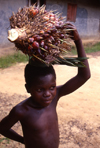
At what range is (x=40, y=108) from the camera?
1.52m

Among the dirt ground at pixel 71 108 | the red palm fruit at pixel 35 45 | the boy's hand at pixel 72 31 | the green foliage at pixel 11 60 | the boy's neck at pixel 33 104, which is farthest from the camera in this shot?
the green foliage at pixel 11 60

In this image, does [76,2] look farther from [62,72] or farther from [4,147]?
[4,147]

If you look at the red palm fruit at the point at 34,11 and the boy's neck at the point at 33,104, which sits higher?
the red palm fruit at the point at 34,11

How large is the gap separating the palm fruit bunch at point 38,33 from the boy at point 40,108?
0.23 metres

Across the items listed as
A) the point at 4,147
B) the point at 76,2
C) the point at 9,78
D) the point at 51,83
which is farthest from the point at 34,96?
the point at 76,2

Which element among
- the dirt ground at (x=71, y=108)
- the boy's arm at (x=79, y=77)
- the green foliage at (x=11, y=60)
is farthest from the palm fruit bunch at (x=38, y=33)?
the green foliage at (x=11, y=60)

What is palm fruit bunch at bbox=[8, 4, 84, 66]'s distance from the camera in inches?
40.9

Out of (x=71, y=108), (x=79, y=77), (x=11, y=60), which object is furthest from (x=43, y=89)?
(x=11, y=60)

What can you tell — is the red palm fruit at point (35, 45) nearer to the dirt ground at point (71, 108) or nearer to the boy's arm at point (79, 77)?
the boy's arm at point (79, 77)

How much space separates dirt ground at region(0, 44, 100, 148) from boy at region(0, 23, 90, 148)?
985 mm

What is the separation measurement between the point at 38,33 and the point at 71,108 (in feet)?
8.24

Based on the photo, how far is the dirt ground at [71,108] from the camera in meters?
2.52

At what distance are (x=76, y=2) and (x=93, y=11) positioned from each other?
5.29 ft

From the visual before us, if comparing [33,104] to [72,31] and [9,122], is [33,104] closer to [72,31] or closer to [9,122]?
[9,122]
